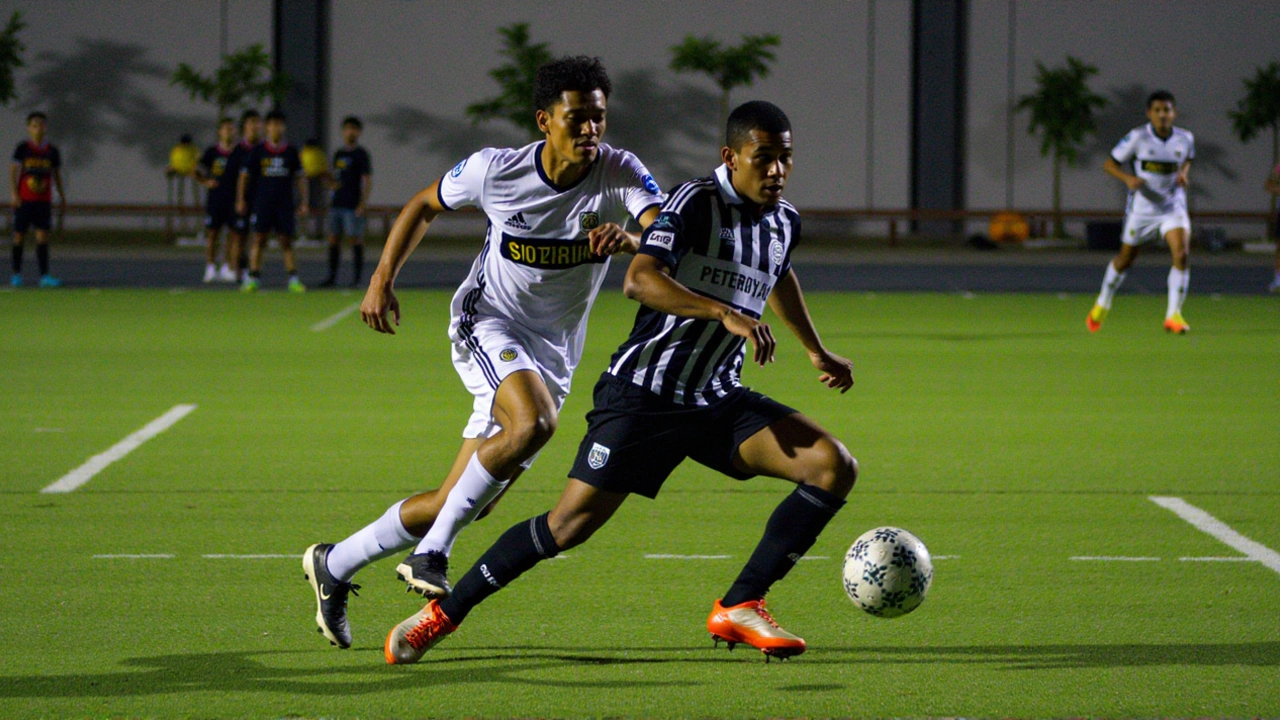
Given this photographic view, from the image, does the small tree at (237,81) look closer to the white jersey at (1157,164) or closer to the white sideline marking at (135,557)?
the white jersey at (1157,164)

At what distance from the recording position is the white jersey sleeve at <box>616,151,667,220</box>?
4.90 metres

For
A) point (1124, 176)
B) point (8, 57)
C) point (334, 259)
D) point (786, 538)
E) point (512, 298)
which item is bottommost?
point (786, 538)

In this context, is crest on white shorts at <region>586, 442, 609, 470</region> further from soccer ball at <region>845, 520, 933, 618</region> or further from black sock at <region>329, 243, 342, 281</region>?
black sock at <region>329, 243, 342, 281</region>

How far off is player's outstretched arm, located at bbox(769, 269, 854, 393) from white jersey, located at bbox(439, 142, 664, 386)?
1.80 feet

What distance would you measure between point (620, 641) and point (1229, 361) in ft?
31.7

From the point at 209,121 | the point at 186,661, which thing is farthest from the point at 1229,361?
the point at 209,121

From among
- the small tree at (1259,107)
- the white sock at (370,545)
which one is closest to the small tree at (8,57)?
the small tree at (1259,107)

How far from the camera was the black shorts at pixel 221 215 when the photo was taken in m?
20.0

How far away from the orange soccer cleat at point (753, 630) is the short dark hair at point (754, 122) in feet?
4.83

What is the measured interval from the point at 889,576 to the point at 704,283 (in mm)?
1111

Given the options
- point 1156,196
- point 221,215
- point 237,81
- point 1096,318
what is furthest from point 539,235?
point 237,81

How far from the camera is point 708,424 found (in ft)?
15.0

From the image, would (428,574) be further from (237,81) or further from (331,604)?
(237,81)

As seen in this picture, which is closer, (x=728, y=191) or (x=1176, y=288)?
(x=728, y=191)
